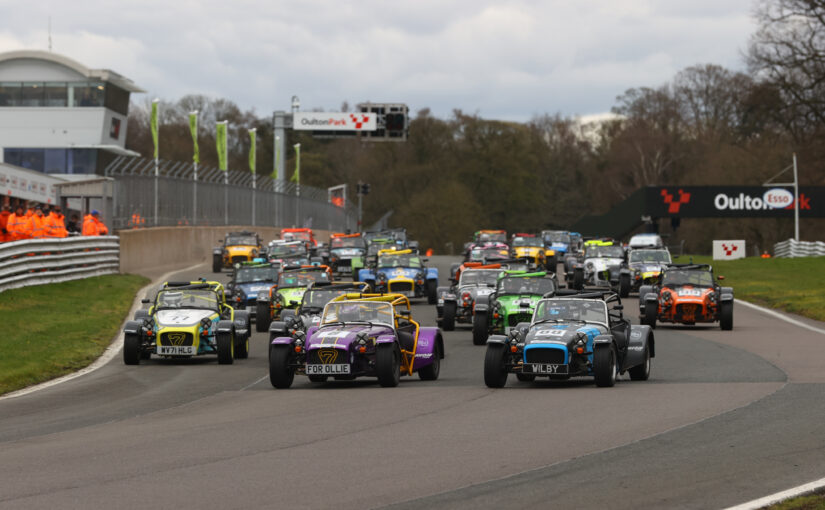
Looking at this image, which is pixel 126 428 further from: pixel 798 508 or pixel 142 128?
pixel 142 128

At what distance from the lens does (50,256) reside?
35125 mm

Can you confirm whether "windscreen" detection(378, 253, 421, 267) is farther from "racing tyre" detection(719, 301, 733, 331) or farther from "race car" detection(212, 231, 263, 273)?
"race car" detection(212, 231, 263, 273)

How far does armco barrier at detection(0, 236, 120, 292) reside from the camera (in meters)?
31.8

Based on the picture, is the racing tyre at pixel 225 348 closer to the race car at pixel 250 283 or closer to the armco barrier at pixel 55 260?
the armco barrier at pixel 55 260

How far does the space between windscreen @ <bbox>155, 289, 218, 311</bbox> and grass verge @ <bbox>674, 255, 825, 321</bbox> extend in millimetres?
17584

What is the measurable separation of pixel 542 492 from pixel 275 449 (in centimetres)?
334

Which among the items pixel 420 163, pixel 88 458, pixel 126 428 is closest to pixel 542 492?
pixel 88 458

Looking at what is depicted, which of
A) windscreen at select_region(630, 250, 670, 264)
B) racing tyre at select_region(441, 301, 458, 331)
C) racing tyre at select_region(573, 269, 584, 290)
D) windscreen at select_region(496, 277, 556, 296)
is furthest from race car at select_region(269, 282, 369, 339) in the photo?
racing tyre at select_region(573, 269, 584, 290)

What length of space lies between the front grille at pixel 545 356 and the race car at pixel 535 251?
33817mm

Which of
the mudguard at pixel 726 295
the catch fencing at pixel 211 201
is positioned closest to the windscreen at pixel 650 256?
the mudguard at pixel 726 295

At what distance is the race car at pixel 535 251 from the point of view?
53094 millimetres

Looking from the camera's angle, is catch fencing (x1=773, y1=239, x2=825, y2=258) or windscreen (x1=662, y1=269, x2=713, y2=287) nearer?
windscreen (x1=662, y1=269, x2=713, y2=287)

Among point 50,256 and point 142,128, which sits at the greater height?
point 142,128

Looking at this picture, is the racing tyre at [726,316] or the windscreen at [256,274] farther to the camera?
the windscreen at [256,274]
